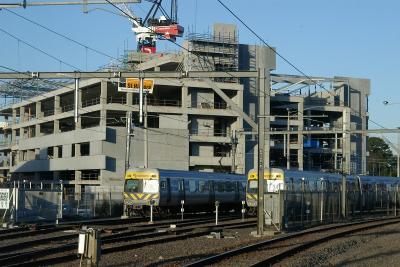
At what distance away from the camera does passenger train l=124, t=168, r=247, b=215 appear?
4150 centimetres

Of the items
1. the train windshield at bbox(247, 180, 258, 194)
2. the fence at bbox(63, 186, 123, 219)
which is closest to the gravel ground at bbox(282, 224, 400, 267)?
the train windshield at bbox(247, 180, 258, 194)

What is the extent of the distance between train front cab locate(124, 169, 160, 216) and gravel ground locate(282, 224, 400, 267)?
16.0 meters

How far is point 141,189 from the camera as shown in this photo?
41750mm

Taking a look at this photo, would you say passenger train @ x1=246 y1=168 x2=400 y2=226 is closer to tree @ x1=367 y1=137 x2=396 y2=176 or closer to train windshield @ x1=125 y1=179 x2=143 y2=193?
train windshield @ x1=125 y1=179 x2=143 y2=193

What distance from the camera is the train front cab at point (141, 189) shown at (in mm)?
41281

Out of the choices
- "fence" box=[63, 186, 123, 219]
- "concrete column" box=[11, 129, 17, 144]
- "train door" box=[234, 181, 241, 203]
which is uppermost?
"concrete column" box=[11, 129, 17, 144]

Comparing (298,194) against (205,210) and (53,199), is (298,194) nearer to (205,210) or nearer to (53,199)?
(53,199)

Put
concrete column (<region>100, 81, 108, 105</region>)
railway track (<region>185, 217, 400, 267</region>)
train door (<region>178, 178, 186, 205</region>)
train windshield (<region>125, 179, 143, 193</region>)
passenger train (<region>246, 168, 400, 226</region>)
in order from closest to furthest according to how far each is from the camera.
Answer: railway track (<region>185, 217, 400, 267</region>) < passenger train (<region>246, 168, 400, 226</region>) < train windshield (<region>125, 179, 143, 193</region>) < train door (<region>178, 178, 186, 205</region>) < concrete column (<region>100, 81, 108, 105</region>)

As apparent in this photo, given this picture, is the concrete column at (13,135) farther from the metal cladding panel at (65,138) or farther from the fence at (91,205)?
the fence at (91,205)

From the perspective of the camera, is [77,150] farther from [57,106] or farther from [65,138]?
[57,106]

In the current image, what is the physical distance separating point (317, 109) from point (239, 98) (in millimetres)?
20714

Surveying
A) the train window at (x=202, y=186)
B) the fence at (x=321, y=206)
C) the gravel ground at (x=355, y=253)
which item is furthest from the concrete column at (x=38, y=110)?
the gravel ground at (x=355, y=253)

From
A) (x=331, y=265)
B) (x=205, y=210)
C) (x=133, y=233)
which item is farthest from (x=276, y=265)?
(x=205, y=210)

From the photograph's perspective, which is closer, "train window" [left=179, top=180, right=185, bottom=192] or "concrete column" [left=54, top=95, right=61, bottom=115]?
"train window" [left=179, top=180, right=185, bottom=192]
